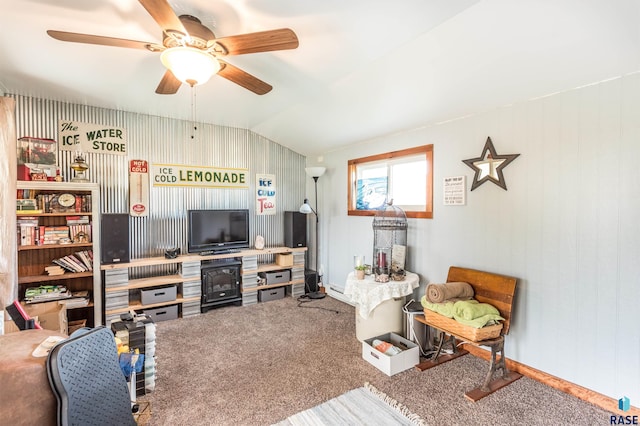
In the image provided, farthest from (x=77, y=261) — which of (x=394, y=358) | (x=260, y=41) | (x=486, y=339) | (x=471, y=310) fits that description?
(x=486, y=339)

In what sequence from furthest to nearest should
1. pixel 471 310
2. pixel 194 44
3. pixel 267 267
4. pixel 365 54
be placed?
pixel 267 267 < pixel 365 54 < pixel 471 310 < pixel 194 44

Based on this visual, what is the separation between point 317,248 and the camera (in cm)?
509

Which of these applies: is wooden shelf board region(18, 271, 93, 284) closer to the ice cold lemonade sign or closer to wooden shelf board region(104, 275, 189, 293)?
wooden shelf board region(104, 275, 189, 293)

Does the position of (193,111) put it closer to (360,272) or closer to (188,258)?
(188,258)

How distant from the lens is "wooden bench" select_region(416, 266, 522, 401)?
2295 millimetres

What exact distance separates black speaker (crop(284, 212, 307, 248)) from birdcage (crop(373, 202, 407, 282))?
56.0 inches

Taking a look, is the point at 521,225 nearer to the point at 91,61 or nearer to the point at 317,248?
the point at 317,248

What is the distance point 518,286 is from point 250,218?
351 centimetres

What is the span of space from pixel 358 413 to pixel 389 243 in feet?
6.21

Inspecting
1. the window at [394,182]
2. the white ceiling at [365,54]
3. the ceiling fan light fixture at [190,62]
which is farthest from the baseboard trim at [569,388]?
the ceiling fan light fixture at [190,62]

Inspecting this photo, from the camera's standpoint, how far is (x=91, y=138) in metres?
3.61

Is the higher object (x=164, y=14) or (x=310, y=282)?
(x=164, y=14)

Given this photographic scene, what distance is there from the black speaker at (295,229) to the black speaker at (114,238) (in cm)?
212

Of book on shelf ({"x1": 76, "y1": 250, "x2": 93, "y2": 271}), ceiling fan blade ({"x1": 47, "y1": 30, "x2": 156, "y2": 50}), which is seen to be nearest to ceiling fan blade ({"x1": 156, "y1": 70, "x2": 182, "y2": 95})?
ceiling fan blade ({"x1": 47, "y1": 30, "x2": 156, "y2": 50})
